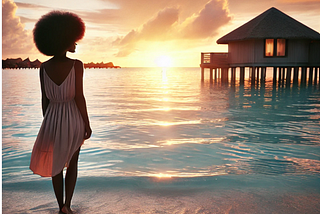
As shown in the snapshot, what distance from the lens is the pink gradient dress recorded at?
121 inches

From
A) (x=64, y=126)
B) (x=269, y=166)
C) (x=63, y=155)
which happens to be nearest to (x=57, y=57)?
(x=64, y=126)

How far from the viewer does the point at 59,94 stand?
3.07m

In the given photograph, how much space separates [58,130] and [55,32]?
0.89 meters

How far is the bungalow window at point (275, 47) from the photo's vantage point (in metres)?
27.1

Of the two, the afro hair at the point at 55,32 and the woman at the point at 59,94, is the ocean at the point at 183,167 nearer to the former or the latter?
the woman at the point at 59,94

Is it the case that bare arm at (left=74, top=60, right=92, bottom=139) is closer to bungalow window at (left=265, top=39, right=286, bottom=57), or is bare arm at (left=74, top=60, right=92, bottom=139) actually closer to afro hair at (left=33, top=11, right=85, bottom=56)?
afro hair at (left=33, top=11, right=85, bottom=56)

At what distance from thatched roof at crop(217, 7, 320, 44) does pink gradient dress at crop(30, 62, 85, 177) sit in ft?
82.0

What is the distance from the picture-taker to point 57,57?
3.09 meters

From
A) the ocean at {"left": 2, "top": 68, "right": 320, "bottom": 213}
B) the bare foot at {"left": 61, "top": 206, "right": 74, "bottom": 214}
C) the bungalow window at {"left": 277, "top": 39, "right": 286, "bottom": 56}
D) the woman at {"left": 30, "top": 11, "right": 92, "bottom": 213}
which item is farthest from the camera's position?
the bungalow window at {"left": 277, "top": 39, "right": 286, "bottom": 56}

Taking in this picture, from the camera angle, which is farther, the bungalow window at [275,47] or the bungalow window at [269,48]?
the bungalow window at [269,48]

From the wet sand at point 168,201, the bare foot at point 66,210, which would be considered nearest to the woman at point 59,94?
the bare foot at point 66,210

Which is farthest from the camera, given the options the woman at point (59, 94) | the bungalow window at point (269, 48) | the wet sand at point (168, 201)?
the bungalow window at point (269, 48)

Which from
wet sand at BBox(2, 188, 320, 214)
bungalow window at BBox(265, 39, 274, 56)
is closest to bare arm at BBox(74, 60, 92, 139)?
wet sand at BBox(2, 188, 320, 214)

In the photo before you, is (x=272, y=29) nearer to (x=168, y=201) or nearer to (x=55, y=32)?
(x=168, y=201)
